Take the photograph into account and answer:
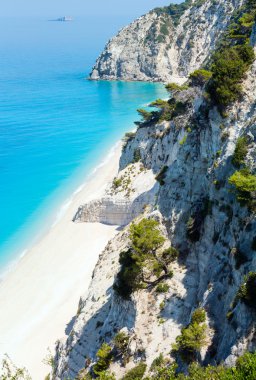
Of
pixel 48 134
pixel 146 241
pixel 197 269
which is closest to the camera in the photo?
pixel 197 269

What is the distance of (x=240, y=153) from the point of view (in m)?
22.4

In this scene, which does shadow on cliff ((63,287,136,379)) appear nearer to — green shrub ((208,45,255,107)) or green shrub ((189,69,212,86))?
green shrub ((208,45,255,107))

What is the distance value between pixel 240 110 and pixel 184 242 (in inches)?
359

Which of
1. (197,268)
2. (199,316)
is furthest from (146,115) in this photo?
(199,316)

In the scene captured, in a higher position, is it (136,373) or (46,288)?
(136,373)

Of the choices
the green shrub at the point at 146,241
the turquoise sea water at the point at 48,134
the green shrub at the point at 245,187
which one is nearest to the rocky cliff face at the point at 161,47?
the turquoise sea water at the point at 48,134

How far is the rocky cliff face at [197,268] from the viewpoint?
19.4 meters

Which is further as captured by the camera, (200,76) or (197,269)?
(200,76)

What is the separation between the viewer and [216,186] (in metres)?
23.8

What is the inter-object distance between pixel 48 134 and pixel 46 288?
177 ft

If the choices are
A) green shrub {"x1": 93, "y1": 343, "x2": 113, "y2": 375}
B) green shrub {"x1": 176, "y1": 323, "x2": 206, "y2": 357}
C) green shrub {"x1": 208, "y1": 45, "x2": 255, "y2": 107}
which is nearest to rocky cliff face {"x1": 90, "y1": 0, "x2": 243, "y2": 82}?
green shrub {"x1": 208, "y1": 45, "x2": 255, "y2": 107}

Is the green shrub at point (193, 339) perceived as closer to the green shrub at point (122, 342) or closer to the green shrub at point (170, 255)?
the green shrub at point (122, 342)

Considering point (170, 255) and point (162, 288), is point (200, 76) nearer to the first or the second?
point (170, 255)

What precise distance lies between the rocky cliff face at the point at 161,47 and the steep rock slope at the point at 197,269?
111m
